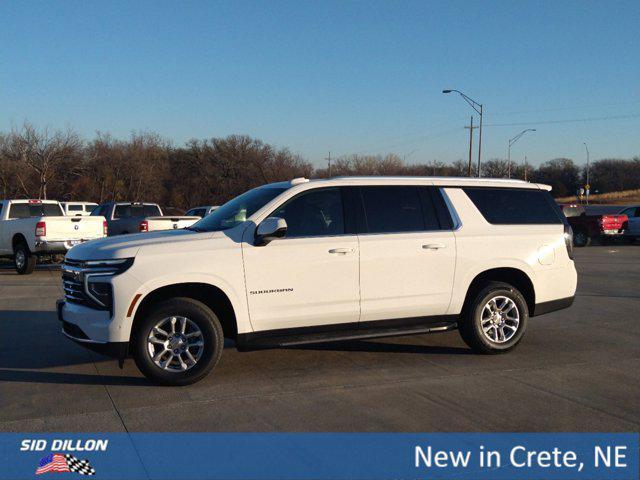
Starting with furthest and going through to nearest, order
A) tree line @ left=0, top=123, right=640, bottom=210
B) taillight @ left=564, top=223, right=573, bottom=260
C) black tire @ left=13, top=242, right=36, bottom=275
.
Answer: tree line @ left=0, top=123, right=640, bottom=210 < black tire @ left=13, top=242, right=36, bottom=275 < taillight @ left=564, top=223, right=573, bottom=260

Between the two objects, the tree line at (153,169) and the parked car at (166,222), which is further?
the tree line at (153,169)

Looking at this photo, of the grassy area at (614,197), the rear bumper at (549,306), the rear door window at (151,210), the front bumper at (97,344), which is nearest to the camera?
the front bumper at (97,344)

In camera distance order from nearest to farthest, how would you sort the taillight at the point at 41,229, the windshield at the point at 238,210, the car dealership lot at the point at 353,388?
the car dealership lot at the point at 353,388 < the windshield at the point at 238,210 < the taillight at the point at 41,229

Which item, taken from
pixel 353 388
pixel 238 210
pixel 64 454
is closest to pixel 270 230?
pixel 238 210

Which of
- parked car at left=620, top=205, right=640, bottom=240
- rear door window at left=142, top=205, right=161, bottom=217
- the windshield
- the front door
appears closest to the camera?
the front door

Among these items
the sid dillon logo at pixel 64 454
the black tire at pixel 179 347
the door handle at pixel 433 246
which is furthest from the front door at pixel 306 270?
the sid dillon logo at pixel 64 454

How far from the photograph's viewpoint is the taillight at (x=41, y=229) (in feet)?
54.0

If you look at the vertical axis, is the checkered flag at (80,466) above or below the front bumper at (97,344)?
below

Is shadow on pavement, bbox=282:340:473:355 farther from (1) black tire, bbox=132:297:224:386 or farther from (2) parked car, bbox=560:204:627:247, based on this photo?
(2) parked car, bbox=560:204:627:247

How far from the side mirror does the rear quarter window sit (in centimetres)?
242

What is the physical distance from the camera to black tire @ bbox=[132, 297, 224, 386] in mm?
6203

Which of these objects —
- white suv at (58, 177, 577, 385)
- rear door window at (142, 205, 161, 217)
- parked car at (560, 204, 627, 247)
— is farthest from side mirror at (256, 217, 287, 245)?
parked car at (560, 204, 627, 247)

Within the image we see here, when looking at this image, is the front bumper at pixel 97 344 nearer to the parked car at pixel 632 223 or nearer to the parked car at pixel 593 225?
the parked car at pixel 593 225

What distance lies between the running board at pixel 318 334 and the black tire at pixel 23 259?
12.5 metres
